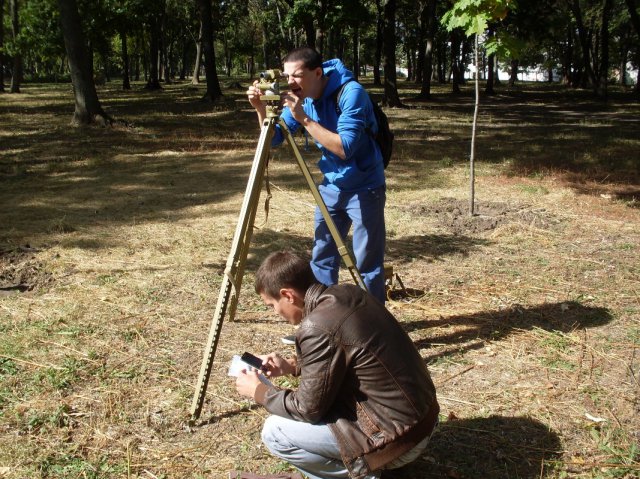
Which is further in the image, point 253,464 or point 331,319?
point 253,464

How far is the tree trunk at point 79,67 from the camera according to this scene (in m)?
14.6

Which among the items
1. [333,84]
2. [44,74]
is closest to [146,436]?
[333,84]

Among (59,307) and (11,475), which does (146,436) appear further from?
(59,307)

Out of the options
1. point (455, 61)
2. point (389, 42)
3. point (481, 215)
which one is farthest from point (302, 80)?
point (455, 61)

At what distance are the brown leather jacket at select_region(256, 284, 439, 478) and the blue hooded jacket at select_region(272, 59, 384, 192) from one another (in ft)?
4.60

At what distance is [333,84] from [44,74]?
67785 mm

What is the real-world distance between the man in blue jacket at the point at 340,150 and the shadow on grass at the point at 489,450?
1131mm

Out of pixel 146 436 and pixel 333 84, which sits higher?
pixel 333 84

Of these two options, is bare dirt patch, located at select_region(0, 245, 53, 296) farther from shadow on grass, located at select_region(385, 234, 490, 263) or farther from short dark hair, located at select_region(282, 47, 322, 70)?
shadow on grass, located at select_region(385, 234, 490, 263)

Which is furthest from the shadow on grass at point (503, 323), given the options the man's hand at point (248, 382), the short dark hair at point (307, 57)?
the short dark hair at point (307, 57)

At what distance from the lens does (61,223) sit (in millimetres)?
7141

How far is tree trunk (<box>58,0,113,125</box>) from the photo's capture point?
1460 centimetres

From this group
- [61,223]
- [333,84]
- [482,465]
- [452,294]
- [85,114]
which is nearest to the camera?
[482,465]

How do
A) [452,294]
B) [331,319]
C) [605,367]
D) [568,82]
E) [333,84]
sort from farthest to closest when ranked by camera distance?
[568,82], [452,294], [605,367], [333,84], [331,319]
